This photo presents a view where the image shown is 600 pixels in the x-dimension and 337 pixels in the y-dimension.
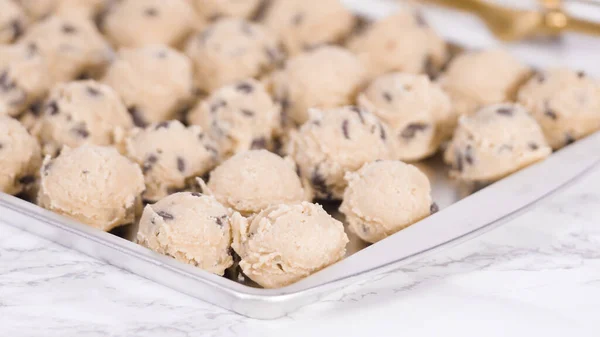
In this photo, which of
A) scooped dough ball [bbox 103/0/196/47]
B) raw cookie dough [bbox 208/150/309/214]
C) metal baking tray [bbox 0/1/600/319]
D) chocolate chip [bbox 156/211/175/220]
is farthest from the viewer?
scooped dough ball [bbox 103/0/196/47]

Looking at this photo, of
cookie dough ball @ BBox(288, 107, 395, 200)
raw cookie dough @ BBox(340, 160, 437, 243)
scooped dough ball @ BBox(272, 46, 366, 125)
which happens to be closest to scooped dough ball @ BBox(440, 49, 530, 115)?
scooped dough ball @ BBox(272, 46, 366, 125)

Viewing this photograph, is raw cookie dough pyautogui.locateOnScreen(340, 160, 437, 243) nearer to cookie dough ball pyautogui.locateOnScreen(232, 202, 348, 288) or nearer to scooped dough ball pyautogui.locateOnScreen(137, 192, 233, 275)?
cookie dough ball pyautogui.locateOnScreen(232, 202, 348, 288)

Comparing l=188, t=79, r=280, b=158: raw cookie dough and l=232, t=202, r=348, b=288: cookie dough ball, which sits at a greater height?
l=232, t=202, r=348, b=288: cookie dough ball

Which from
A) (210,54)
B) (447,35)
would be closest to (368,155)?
(210,54)

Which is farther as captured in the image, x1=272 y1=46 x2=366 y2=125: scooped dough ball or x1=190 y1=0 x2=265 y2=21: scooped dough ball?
x1=190 y1=0 x2=265 y2=21: scooped dough ball

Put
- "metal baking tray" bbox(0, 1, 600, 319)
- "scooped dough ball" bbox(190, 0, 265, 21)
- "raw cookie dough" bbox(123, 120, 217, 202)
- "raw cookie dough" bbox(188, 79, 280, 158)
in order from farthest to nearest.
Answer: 1. "scooped dough ball" bbox(190, 0, 265, 21)
2. "raw cookie dough" bbox(188, 79, 280, 158)
3. "raw cookie dough" bbox(123, 120, 217, 202)
4. "metal baking tray" bbox(0, 1, 600, 319)

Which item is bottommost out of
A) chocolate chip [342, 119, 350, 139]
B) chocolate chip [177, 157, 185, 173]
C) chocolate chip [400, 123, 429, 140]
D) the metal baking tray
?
chocolate chip [400, 123, 429, 140]
